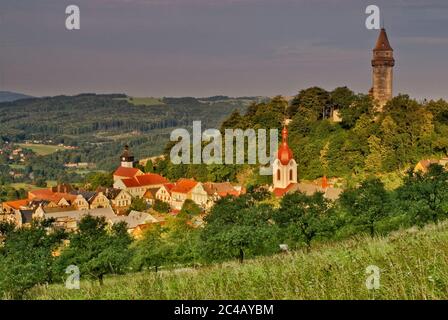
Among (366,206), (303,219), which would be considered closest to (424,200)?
(366,206)

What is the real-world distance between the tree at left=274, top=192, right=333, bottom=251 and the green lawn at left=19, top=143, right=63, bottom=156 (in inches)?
3218

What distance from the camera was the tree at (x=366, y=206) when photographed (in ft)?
64.6

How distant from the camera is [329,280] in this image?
20.9ft

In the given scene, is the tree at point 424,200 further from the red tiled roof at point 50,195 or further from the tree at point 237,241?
the red tiled roof at point 50,195

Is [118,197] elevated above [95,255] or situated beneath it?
situated beneath

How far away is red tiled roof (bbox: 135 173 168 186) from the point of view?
176 ft

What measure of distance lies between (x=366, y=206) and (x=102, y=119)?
4087 inches

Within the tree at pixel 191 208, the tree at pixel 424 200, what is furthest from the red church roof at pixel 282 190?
the tree at pixel 424 200

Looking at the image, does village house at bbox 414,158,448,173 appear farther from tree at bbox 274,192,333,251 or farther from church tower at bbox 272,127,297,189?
tree at bbox 274,192,333,251

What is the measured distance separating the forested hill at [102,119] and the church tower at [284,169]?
54.2m

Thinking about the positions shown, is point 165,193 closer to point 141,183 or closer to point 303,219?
point 141,183

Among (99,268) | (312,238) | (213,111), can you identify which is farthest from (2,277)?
(213,111)

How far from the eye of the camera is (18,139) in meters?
103

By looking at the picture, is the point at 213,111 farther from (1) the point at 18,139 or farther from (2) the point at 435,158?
(2) the point at 435,158
